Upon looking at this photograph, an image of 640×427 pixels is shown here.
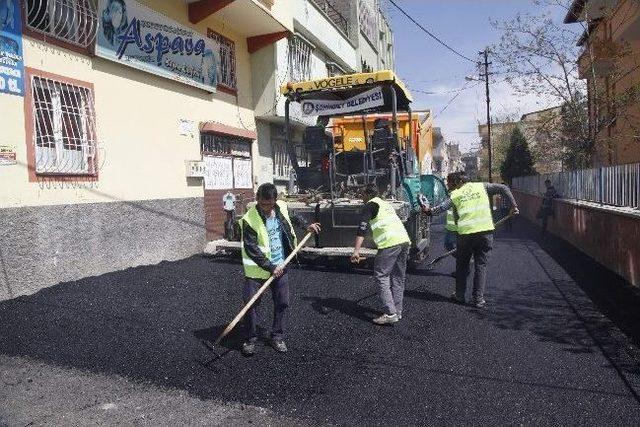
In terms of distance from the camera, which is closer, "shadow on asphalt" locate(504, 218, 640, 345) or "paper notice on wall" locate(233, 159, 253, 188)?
"shadow on asphalt" locate(504, 218, 640, 345)

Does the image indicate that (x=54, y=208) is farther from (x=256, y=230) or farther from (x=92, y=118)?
(x=256, y=230)

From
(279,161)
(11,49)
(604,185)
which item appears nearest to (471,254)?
(604,185)

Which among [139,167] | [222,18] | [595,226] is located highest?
[222,18]

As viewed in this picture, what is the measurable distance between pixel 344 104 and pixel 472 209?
2803 millimetres

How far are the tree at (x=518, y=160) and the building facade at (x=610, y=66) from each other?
1284 centimetres

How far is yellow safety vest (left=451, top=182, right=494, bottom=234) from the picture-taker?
6199mm

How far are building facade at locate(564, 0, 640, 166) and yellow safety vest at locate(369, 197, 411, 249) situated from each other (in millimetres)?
10948

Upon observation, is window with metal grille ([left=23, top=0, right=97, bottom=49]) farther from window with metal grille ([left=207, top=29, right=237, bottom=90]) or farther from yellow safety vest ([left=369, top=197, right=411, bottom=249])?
yellow safety vest ([left=369, top=197, right=411, bottom=249])

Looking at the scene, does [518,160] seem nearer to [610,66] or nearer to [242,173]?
[610,66]

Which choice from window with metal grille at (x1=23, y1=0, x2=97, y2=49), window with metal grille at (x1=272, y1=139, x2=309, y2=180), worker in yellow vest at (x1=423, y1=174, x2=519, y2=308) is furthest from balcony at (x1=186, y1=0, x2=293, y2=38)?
worker in yellow vest at (x1=423, y1=174, x2=519, y2=308)

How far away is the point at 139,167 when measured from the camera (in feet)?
27.1

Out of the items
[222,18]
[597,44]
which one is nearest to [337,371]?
[222,18]

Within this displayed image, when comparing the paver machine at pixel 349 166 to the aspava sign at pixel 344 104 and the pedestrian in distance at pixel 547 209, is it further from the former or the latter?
the pedestrian in distance at pixel 547 209

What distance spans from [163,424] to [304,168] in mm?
5778
